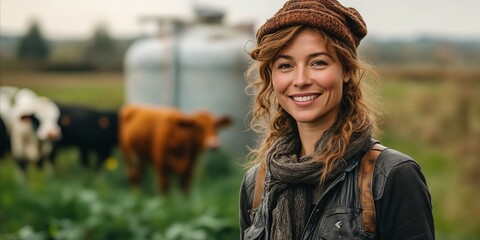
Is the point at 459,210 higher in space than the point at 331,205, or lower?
lower

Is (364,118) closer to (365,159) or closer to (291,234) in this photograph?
(365,159)

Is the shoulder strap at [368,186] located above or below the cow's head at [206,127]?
above

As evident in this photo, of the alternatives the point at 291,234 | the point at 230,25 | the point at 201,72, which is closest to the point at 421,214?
the point at 291,234

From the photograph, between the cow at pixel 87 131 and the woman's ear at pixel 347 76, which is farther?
the cow at pixel 87 131

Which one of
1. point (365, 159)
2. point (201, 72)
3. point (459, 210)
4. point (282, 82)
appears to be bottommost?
point (459, 210)

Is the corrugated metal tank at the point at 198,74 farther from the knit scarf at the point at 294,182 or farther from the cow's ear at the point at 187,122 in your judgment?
the knit scarf at the point at 294,182

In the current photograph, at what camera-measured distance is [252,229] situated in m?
2.14

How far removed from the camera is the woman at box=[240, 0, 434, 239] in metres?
1.89

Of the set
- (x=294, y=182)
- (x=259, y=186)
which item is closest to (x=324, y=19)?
(x=294, y=182)

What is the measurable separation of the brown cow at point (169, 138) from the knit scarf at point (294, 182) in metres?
5.97

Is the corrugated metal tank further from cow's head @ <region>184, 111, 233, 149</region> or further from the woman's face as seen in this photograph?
the woman's face

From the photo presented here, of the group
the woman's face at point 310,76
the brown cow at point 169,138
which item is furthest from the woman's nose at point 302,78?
the brown cow at point 169,138

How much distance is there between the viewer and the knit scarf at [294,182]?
6.47ft

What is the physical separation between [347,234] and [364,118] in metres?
0.33
